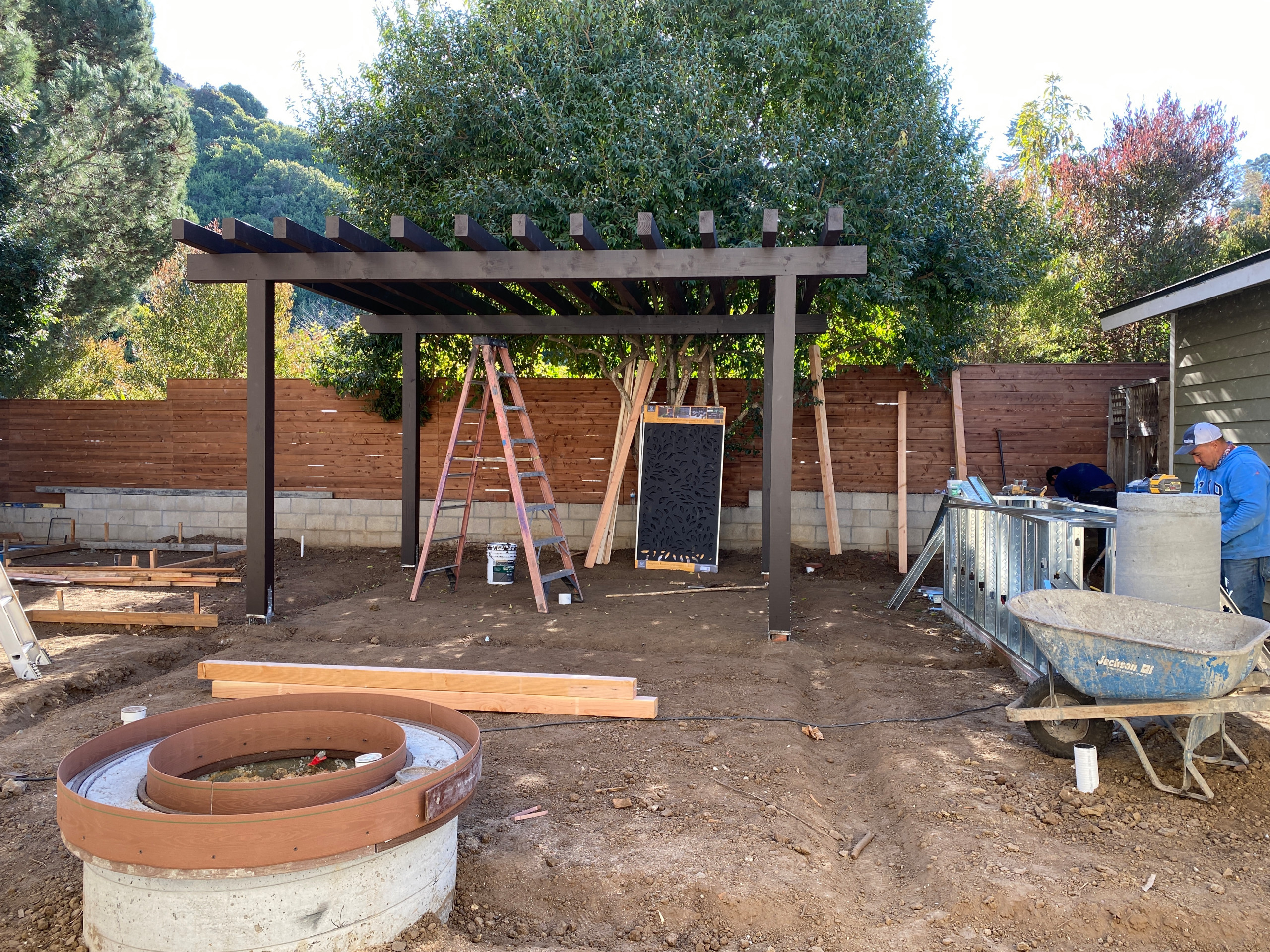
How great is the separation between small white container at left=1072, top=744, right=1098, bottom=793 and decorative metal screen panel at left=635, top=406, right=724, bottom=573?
595cm

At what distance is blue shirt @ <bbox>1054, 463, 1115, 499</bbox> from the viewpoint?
29.2 ft

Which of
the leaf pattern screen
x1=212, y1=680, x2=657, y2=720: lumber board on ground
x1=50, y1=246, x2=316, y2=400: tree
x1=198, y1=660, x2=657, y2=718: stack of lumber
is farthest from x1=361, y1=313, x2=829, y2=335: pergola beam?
x1=50, y1=246, x2=316, y2=400: tree

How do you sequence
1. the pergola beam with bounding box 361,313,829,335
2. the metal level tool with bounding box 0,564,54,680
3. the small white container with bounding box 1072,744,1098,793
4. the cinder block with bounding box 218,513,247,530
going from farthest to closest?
1. the cinder block with bounding box 218,513,247,530
2. the pergola beam with bounding box 361,313,829,335
3. the metal level tool with bounding box 0,564,54,680
4. the small white container with bounding box 1072,744,1098,793

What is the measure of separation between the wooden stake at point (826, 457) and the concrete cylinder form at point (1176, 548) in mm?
6010

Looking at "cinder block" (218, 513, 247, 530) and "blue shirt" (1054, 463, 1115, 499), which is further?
"cinder block" (218, 513, 247, 530)

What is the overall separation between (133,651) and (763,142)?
7.49 meters

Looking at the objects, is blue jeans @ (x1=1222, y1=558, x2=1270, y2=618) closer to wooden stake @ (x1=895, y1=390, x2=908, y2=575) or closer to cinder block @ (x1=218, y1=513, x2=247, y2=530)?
wooden stake @ (x1=895, y1=390, x2=908, y2=575)

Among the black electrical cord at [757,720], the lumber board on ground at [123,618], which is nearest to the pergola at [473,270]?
the lumber board on ground at [123,618]

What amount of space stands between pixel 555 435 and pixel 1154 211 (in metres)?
13.3

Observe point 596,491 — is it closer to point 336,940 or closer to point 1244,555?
point 1244,555

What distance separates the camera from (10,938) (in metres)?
2.71

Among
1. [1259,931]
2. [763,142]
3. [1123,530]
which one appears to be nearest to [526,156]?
[763,142]

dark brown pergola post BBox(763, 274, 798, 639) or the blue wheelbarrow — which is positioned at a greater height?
dark brown pergola post BBox(763, 274, 798, 639)

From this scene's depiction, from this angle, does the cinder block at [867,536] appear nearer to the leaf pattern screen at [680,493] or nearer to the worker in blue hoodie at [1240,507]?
the leaf pattern screen at [680,493]
